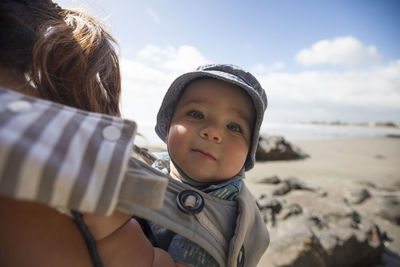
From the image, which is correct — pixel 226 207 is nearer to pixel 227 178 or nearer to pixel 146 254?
pixel 227 178

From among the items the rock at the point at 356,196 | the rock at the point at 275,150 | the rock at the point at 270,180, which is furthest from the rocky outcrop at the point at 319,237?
the rock at the point at 275,150

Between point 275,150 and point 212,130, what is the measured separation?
7.01 meters

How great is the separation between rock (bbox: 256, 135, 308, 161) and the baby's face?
636 centimetres

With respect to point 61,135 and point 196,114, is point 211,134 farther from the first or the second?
point 61,135

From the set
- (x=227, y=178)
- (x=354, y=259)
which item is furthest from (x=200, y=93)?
(x=354, y=259)

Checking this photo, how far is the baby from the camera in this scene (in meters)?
1.12

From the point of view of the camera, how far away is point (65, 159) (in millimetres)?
394

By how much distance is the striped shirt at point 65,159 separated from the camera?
355mm

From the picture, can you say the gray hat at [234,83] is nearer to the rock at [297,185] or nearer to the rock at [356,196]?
the rock at [297,185]

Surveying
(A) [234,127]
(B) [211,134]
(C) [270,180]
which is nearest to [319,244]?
(A) [234,127]

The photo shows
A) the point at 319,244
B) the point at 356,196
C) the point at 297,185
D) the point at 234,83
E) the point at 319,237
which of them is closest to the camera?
the point at 234,83

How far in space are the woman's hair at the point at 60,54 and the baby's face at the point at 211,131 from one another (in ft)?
1.37

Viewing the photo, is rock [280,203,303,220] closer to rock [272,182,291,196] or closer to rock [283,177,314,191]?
rock [272,182,291,196]

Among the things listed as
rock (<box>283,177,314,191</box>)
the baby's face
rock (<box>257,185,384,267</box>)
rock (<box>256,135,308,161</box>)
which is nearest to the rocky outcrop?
rock (<box>257,185,384,267</box>)
